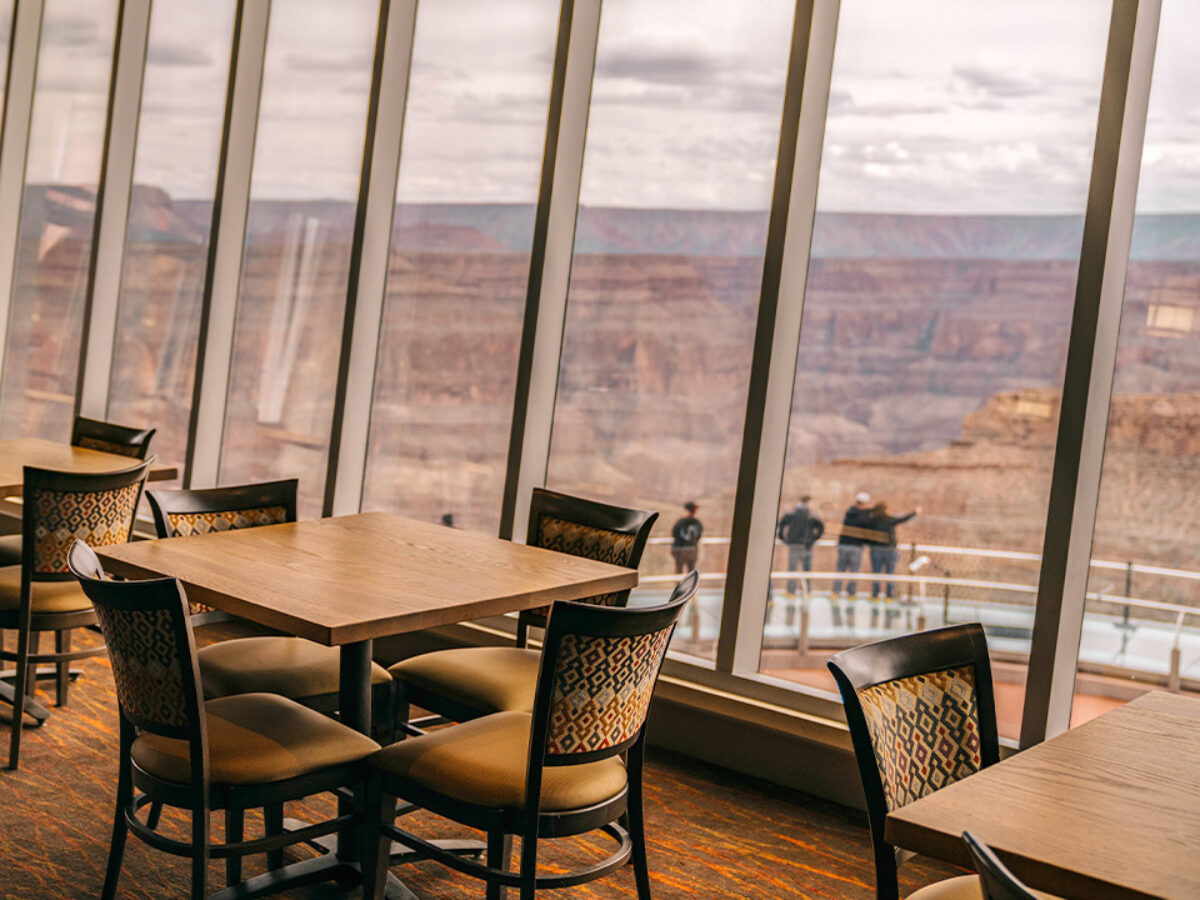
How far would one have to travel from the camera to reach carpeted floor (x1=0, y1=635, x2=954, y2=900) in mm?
2770

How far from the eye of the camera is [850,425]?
3.68 metres

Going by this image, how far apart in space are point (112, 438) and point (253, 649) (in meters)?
2.08

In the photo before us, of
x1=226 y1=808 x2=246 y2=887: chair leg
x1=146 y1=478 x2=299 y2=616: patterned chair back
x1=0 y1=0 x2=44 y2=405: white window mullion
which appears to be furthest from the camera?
x1=0 y1=0 x2=44 y2=405: white window mullion

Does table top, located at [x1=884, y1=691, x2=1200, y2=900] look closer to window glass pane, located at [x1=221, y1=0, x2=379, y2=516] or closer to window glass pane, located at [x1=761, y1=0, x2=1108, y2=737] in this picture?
window glass pane, located at [x1=761, y1=0, x2=1108, y2=737]

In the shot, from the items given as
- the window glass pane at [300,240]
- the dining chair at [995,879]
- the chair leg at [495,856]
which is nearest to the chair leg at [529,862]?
the chair leg at [495,856]

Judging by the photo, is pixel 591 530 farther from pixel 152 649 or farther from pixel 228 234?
pixel 228 234

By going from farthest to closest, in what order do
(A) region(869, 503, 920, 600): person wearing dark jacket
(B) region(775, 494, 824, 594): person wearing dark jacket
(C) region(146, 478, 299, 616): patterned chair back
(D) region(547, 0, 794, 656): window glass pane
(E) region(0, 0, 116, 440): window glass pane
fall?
(E) region(0, 0, 116, 440): window glass pane, (D) region(547, 0, 794, 656): window glass pane, (B) region(775, 494, 824, 594): person wearing dark jacket, (A) region(869, 503, 920, 600): person wearing dark jacket, (C) region(146, 478, 299, 616): patterned chair back

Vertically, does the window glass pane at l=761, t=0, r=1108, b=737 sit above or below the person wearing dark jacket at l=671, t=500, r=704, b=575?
above

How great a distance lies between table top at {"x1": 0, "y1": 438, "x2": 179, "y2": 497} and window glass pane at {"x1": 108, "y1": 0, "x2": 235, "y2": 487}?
87cm

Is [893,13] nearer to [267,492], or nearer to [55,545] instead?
[267,492]

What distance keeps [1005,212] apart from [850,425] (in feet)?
2.57

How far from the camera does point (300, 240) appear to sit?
499cm

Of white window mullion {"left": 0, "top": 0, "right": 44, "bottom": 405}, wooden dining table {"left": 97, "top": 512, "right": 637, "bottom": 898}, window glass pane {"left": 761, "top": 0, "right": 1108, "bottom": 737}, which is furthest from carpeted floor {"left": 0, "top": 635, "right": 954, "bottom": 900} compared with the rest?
white window mullion {"left": 0, "top": 0, "right": 44, "bottom": 405}

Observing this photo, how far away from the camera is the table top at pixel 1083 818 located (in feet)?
4.34
